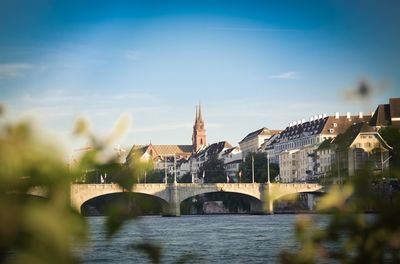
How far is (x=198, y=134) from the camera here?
16712 cm

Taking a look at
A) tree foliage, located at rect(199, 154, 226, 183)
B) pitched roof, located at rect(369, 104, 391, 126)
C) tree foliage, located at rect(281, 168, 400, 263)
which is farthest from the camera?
tree foliage, located at rect(199, 154, 226, 183)

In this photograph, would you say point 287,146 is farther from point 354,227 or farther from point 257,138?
point 354,227

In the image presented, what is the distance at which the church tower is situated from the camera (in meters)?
167

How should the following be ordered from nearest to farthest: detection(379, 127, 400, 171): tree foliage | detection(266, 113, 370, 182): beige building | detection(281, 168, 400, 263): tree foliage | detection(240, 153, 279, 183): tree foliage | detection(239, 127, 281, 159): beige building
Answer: detection(281, 168, 400, 263): tree foliage
detection(379, 127, 400, 171): tree foliage
detection(240, 153, 279, 183): tree foliage
detection(266, 113, 370, 182): beige building
detection(239, 127, 281, 159): beige building

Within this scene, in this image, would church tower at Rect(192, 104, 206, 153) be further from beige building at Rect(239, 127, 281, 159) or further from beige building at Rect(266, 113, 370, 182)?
beige building at Rect(266, 113, 370, 182)

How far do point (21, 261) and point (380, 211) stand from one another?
1.03 metres

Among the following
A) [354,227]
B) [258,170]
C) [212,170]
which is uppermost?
[212,170]

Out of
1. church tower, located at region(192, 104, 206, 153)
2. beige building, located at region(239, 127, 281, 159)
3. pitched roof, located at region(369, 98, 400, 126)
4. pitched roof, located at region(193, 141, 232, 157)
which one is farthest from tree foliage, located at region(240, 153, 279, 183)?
church tower, located at region(192, 104, 206, 153)

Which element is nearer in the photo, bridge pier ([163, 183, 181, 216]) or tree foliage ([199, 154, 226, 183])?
bridge pier ([163, 183, 181, 216])

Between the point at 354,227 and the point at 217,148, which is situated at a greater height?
the point at 217,148

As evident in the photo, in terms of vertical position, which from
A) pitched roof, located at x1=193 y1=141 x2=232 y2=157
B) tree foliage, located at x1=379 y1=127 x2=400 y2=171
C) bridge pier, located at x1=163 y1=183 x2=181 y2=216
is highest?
pitched roof, located at x1=193 y1=141 x2=232 y2=157

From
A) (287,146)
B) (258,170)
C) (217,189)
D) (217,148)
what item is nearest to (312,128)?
(287,146)

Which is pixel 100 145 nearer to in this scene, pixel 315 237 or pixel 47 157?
pixel 47 157

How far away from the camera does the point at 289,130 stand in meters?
116
